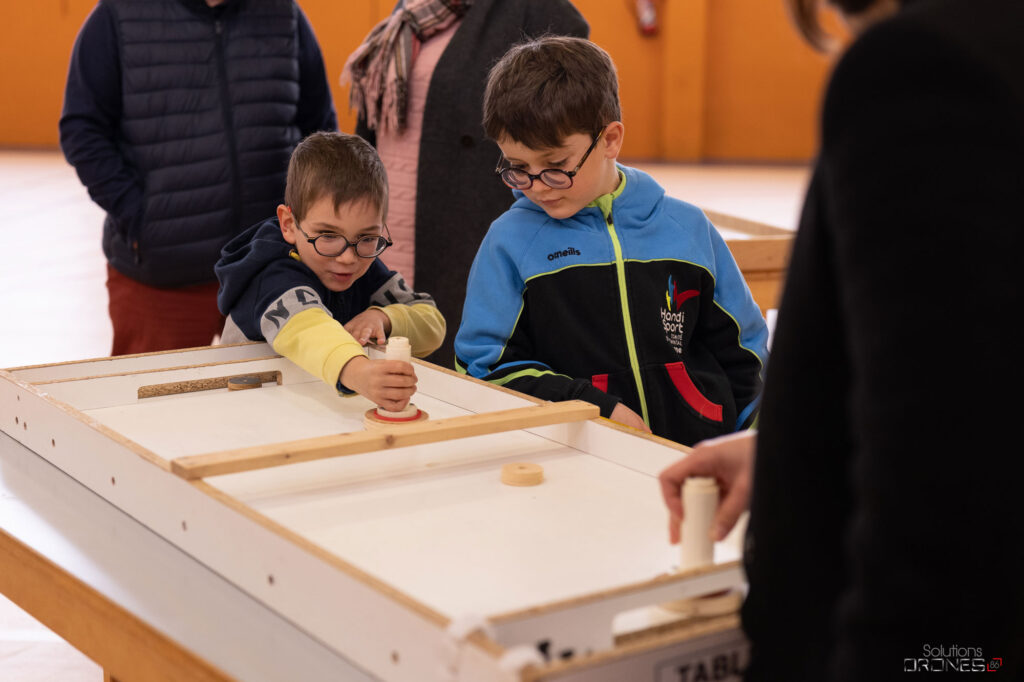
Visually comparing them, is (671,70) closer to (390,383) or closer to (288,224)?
(288,224)

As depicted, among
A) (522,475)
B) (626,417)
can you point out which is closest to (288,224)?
(626,417)

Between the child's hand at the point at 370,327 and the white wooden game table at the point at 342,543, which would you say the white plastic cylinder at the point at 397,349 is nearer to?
the white wooden game table at the point at 342,543

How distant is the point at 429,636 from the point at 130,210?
2122mm

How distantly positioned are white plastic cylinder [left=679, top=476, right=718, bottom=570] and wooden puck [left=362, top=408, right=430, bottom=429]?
692mm

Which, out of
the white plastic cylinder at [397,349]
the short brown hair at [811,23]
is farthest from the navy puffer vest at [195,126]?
the short brown hair at [811,23]

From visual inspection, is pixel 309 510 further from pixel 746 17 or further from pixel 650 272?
pixel 746 17

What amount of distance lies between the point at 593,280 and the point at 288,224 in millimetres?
614

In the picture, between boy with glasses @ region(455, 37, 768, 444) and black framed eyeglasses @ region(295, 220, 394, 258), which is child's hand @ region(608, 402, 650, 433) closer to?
boy with glasses @ region(455, 37, 768, 444)

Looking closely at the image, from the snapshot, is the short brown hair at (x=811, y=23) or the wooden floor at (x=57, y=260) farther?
the wooden floor at (x=57, y=260)

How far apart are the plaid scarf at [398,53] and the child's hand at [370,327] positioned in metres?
0.83

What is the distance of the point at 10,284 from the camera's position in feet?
20.8

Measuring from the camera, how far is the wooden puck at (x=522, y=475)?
4.75ft

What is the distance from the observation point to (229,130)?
2.84 m

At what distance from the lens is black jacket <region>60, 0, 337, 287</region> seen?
8.96ft
